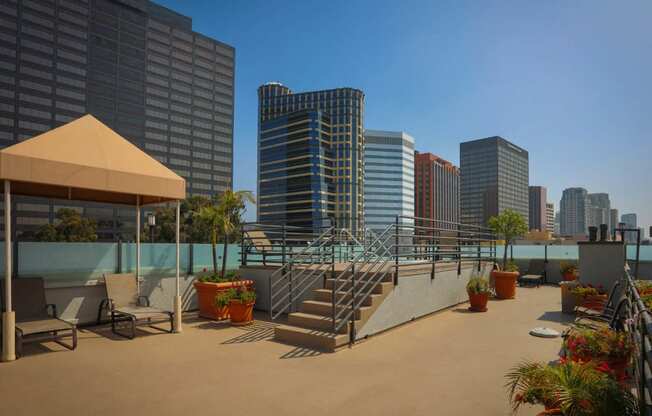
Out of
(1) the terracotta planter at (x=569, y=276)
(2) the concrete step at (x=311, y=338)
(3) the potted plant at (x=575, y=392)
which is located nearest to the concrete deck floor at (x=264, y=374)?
(2) the concrete step at (x=311, y=338)

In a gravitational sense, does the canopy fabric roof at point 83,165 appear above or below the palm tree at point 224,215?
above

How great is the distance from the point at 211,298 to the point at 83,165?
379 cm

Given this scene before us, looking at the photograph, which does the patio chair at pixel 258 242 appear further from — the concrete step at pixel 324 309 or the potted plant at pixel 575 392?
the potted plant at pixel 575 392

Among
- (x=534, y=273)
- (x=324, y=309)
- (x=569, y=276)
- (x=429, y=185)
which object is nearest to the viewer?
(x=324, y=309)

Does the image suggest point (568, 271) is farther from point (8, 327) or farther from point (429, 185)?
point (429, 185)

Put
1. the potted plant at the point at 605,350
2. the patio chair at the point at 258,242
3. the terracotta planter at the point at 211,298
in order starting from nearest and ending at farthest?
the potted plant at the point at 605,350, the terracotta planter at the point at 211,298, the patio chair at the point at 258,242

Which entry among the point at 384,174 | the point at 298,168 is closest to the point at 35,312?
the point at 298,168

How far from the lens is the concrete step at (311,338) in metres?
6.24

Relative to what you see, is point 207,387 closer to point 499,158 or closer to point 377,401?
point 377,401

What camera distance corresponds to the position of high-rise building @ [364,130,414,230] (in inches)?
6634

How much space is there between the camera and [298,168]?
140 m

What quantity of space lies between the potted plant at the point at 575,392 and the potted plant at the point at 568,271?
1308 centimetres

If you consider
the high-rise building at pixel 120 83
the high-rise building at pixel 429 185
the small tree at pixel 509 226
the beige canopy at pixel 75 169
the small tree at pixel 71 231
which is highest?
the high-rise building at pixel 120 83

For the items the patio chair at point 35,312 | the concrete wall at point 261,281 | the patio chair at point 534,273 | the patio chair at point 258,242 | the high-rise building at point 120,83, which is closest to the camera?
the patio chair at point 35,312
